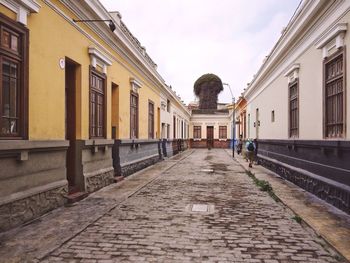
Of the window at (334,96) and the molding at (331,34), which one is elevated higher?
the molding at (331,34)

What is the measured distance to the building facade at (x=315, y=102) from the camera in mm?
6996

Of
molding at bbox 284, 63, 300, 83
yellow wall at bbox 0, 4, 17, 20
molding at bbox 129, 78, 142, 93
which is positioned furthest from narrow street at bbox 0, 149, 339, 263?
molding at bbox 129, 78, 142, 93

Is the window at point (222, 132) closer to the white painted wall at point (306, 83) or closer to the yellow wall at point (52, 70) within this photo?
the white painted wall at point (306, 83)

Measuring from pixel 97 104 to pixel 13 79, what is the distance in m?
4.04

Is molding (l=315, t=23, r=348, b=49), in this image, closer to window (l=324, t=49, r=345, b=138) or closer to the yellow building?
window (l=324, t=49, r=345, b=138)

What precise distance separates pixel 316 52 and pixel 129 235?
6.65 meters

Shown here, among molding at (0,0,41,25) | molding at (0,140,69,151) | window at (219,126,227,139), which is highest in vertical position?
molding at (0,0,41,25)

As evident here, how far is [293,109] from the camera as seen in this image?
457 inches

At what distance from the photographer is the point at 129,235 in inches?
205

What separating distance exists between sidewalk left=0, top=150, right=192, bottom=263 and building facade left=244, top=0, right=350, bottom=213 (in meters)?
4.65

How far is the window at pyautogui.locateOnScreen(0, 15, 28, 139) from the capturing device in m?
5.37

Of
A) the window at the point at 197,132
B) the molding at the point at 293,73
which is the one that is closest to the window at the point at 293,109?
the molding at the point at 293,73

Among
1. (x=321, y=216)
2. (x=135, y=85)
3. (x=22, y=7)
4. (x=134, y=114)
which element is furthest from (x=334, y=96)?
(x=134, y=114)

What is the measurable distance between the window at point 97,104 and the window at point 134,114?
11.2 ft
